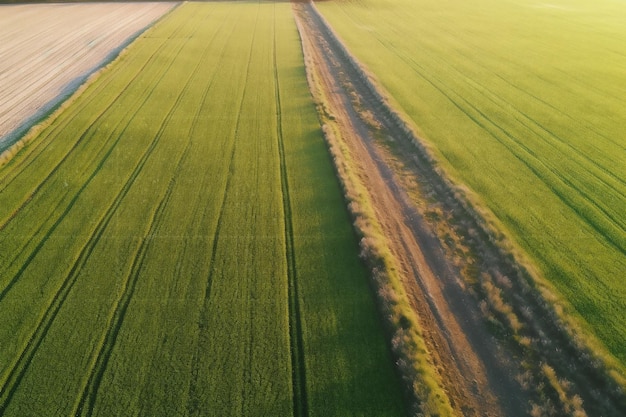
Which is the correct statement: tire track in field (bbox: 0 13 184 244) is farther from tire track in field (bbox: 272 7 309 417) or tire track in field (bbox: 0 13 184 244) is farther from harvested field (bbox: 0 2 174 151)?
tire track in field (bbox: 272 7 309 417)

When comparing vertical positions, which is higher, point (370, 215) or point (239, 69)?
point (239, 69)

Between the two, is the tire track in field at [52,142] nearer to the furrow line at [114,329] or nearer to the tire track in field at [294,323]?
the furrow line at [114,329]

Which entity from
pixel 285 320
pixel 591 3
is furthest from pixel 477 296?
pixel 591 3

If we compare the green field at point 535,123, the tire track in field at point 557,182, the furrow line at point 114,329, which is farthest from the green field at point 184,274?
the tire track in field at point 557,182

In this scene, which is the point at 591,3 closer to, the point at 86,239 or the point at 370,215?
the point at 370,215

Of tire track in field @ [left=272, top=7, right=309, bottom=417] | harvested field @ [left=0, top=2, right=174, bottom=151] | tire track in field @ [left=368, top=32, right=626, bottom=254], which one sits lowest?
tire track in field @ [left=272, top=7, right=309, bottom=417]

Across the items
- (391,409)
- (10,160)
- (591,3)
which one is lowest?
(391,409)

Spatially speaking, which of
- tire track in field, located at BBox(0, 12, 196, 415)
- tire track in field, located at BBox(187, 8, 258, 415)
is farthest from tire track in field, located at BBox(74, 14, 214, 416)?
tire track in field, located at BBox(187, 8, 258, 415)
